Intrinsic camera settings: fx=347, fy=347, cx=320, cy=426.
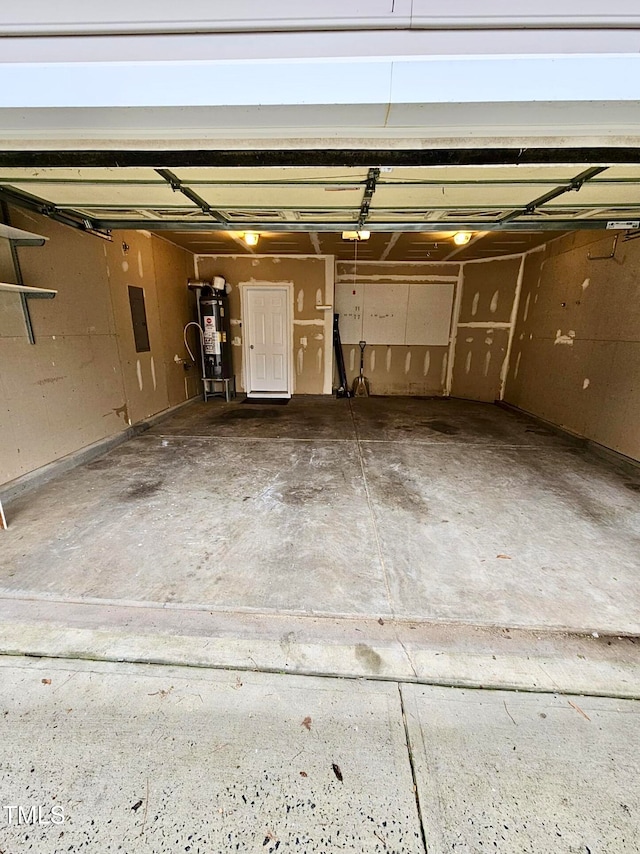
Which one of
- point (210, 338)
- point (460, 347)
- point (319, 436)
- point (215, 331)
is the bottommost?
point (319, 436)

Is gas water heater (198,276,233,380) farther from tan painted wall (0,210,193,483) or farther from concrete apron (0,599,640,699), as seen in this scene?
concrete apron (0,599,640,699)

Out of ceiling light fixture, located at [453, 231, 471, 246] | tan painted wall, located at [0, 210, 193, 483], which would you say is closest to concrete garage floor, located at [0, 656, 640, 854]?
tan painted wall, located at [0, 210, 193, 483]

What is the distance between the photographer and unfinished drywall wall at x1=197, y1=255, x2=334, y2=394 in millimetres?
6168

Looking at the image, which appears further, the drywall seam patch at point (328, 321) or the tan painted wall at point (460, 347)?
the drywall seam patch at point (328, 321)

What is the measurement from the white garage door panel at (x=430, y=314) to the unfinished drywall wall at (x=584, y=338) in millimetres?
1407

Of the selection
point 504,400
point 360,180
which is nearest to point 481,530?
point 360,180

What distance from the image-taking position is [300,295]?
634 centimetres

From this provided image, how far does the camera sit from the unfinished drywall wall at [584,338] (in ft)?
11.4

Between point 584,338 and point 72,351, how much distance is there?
5572mm

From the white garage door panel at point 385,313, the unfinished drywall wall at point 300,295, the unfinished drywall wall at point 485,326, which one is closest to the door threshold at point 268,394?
the unfinished drywall wall at point 300,295

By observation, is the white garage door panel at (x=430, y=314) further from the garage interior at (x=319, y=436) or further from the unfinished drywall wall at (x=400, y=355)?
the garage interior at (x=319, y=436)

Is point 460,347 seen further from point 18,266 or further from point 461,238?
point 18,266

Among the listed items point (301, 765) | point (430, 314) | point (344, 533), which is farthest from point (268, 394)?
point (301, 765)

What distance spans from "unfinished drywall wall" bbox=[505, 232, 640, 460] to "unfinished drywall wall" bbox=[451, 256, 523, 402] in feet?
1.14
